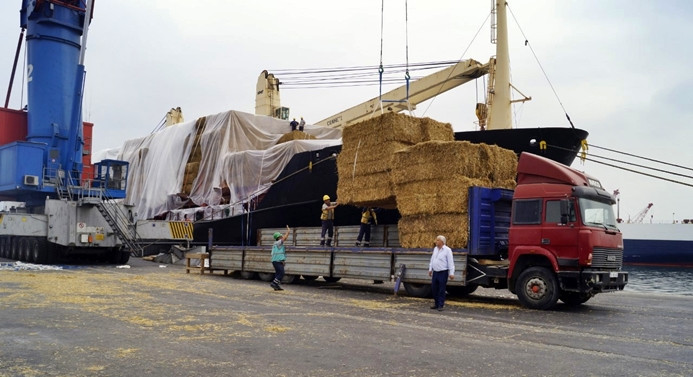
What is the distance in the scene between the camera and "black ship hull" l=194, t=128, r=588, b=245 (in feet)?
62.7

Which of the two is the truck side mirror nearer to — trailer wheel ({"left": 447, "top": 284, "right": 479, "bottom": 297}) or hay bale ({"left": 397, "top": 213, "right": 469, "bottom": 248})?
hay bale ({"left": 397, "top": 213, "right": 469, "bottom": 248})

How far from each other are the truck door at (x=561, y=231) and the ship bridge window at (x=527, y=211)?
187mm

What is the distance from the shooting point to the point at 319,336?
8172 mm

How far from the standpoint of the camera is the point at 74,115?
2525cm

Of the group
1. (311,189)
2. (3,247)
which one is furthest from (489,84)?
(3,247)

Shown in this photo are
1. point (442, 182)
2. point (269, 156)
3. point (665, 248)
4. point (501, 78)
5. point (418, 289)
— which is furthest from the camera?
point (665, 248)

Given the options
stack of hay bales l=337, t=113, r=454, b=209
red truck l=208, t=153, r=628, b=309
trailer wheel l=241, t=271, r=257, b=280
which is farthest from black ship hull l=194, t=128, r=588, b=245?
red truck l=208, t=153, r=628, b=309

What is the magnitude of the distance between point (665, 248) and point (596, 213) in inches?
1783

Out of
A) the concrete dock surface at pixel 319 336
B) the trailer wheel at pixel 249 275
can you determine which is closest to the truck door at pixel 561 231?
the concrete dock surface at pixel 319 336

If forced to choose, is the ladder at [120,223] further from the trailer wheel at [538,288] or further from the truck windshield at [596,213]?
the truck windshield at [596,213]

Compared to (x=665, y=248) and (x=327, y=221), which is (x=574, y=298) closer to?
(x=327, y=221)

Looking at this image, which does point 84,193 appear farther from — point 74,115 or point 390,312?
point 390,312

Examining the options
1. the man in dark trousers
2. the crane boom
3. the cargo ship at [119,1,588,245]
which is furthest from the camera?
the crane boom

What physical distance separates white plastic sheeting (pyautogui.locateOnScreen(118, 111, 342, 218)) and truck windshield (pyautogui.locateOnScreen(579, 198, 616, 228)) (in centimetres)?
1494
